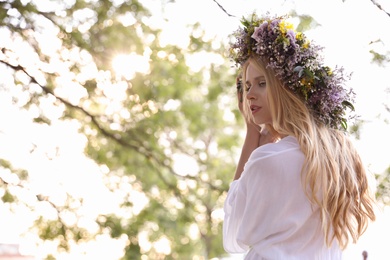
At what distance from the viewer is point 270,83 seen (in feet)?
8.46

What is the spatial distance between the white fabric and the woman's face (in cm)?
18

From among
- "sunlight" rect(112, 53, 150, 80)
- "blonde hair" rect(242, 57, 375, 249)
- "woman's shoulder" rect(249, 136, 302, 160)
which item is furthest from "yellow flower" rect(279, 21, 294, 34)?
"sunlight" rect(112, 53, 150, 80)

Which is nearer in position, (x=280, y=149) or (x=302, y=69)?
(x=280, y=149)

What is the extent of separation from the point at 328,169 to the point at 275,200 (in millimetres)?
192

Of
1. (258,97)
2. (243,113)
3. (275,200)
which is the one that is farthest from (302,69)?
(275,200)

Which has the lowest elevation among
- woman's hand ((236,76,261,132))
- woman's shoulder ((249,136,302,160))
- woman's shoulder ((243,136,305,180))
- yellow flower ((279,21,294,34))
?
woman's shoulder ((243,136,305,180))

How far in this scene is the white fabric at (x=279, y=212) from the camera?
2391mm

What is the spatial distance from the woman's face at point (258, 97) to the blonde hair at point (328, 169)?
0.03 metres

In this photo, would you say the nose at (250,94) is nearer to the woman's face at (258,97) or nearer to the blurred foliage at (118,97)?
the woman's face at (258,97)

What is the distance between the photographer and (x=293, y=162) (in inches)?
95.0

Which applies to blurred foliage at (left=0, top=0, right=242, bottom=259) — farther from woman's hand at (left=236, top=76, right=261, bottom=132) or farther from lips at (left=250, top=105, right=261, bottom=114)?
lips at (left=250, top=105, right=261, bottom=114)

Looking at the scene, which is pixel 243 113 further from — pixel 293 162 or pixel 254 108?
pixel 293 162

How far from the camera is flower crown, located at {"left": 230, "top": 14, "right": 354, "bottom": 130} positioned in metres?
2.58

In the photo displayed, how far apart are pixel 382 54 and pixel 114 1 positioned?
2.56 meters
